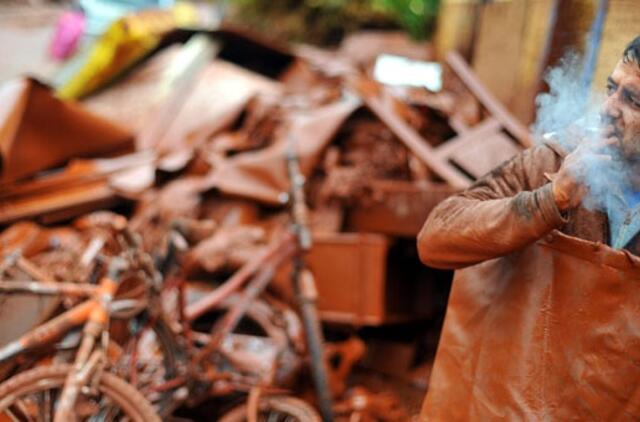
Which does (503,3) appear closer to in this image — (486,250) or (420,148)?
(420,148)

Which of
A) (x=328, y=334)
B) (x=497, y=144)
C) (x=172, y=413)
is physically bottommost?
(x=328, y=334)

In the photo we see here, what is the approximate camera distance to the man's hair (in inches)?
67.9

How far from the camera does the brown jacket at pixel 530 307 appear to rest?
1.76 meters

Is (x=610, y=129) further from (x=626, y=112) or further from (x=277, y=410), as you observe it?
(x=277, y=410)

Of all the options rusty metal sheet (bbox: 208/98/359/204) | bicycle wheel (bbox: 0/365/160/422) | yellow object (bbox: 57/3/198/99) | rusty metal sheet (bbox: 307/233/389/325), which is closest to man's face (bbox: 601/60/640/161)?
bicycle wheel (bbox: 0/365/160/422)

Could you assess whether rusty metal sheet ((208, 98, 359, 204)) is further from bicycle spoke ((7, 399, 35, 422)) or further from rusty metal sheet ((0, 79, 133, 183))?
bicycle spoke ((7, 399, 35, 422))

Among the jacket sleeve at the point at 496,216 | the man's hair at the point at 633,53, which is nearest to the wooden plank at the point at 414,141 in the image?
the jacket sleeve at the point at 496,216

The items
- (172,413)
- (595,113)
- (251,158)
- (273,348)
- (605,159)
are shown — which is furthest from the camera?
(251,158)

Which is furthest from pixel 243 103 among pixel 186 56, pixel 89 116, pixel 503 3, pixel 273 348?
pixel 273 348

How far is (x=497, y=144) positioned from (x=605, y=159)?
11.5 feet

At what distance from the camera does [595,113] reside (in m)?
1.88

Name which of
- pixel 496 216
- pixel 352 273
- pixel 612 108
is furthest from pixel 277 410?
pixel 612 108

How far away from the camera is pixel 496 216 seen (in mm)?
1822

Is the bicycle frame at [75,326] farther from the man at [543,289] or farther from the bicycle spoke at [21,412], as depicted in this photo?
the man at [543,289]
